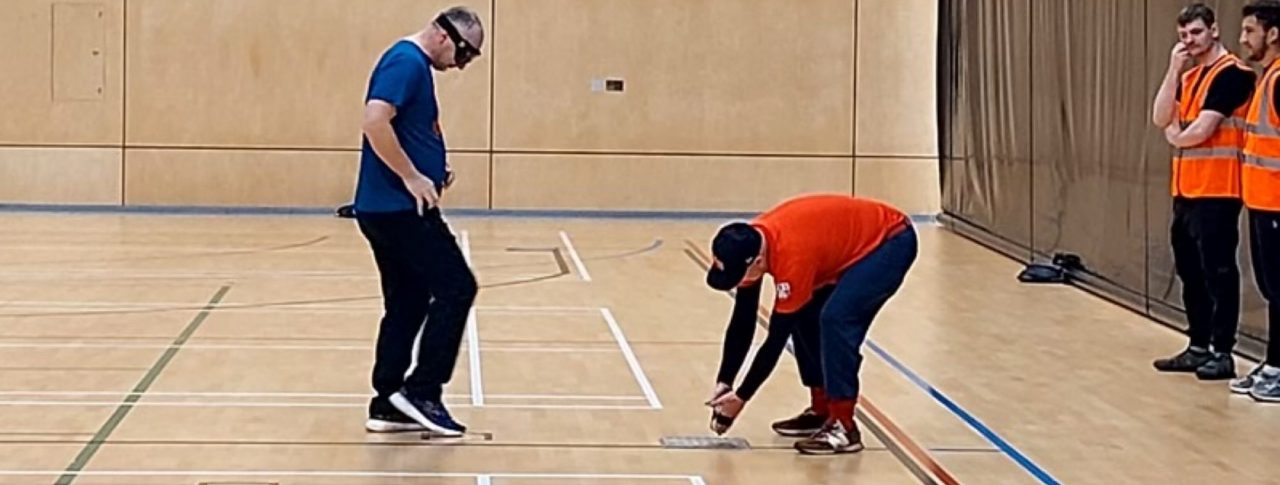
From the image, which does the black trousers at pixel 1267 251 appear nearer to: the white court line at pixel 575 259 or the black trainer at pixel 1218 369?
the black trainer at pixel 1218 369

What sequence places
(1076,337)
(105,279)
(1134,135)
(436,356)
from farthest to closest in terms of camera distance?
(105,279)
(1134,135)
(1076,337)
(436,356)

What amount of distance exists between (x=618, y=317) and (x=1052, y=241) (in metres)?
4.00

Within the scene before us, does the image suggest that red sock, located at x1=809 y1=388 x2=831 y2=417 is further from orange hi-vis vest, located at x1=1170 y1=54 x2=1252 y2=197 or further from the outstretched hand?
orange hi-vis vest, located at x1=1170 y1=54 x2=1252 y2=197

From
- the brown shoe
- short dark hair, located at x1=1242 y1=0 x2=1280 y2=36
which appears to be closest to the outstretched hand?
the brown shoe

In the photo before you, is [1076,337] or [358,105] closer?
[1076,337]

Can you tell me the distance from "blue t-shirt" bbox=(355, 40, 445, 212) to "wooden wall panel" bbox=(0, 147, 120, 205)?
1217 cm

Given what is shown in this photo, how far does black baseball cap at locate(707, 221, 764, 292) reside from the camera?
575 centimetres

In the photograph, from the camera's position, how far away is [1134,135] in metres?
11.2

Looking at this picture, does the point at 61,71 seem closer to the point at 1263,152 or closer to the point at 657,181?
the point at 657,181

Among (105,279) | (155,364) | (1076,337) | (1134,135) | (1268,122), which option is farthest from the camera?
(105,279)

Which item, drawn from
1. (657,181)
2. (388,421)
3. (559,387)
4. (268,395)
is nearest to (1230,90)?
(559,387)

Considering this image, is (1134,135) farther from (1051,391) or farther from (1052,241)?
(1051,391)

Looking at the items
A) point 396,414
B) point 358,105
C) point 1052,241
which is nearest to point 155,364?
point 396,414

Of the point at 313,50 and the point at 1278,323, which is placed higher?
the point at 313,50
